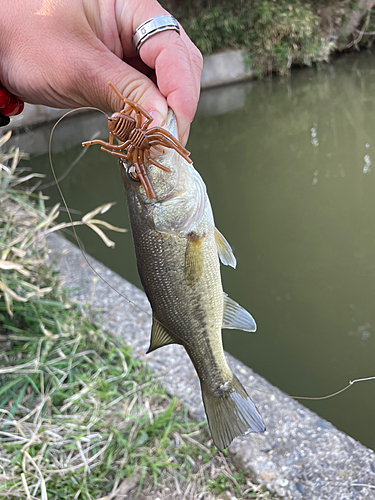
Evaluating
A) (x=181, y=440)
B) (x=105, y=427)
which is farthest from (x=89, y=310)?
(x=181, y=440)

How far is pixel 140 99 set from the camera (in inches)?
40.2

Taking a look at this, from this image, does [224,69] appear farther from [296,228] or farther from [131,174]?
[131,174]

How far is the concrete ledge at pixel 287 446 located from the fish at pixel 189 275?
0.47 m

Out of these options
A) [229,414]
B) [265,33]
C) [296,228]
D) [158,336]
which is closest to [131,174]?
[158,336]

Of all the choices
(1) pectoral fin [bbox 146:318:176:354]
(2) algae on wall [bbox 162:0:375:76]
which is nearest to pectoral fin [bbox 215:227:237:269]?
(1) pectoral fin [bbox 146:318:176:354]

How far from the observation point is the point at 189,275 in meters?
1.24

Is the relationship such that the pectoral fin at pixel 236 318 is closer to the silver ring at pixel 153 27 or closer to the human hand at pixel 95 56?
the human hand at pixel 95 56

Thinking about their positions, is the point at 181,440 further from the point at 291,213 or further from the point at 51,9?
the point at 291,213

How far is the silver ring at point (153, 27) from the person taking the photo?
1072mm

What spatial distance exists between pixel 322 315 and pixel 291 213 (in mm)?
1653

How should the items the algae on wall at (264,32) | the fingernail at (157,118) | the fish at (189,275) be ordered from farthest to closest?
the algae on wall at (264,32), the fish at (189,275), the fingernail at (157,118)

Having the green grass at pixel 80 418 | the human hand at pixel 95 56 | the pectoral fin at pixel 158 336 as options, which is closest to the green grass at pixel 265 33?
the green grass at pixel 80 418

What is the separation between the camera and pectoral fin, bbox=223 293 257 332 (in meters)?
1.38

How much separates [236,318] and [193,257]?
29cm
